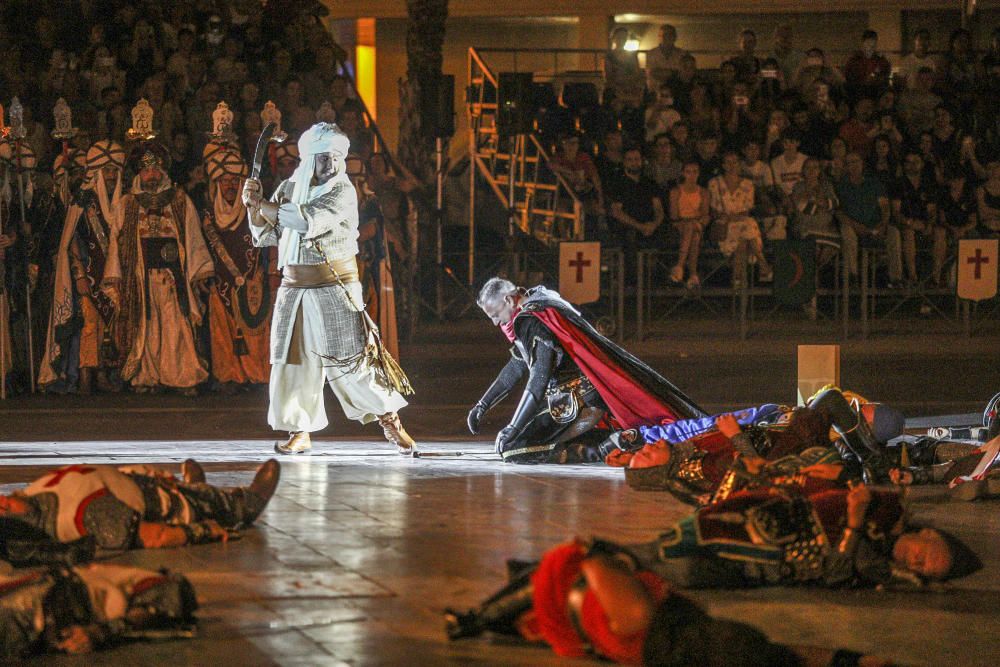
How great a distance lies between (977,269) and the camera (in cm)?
1709

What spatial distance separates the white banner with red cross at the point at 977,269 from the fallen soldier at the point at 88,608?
40.7 ft

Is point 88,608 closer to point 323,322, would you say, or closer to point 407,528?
point 407,528

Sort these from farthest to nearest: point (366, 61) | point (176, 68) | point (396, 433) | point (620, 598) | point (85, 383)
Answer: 1. point (366, 61)
2. point (176, 68)
3. point (85, 383)
4. point (396, 433)
5. point (620, 598)

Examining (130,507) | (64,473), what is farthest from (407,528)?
(64,473)

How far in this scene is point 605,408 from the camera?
10453 millimetres

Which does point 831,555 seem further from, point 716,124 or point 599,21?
point 599,21

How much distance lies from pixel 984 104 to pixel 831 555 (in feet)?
48.6

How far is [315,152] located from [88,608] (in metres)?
5.06

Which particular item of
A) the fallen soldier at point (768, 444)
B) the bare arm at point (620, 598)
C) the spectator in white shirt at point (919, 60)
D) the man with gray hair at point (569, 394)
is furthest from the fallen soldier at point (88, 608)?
the spectator in white shirt at point (919, 60)

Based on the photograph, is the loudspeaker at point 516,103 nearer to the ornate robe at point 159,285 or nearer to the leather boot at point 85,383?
the ornate robe at point 159,285

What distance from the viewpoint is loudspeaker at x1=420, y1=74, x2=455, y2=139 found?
18.3 metres

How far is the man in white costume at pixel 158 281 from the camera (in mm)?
14344

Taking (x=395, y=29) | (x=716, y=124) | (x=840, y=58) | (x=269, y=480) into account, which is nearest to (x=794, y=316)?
(x=716, y=124)

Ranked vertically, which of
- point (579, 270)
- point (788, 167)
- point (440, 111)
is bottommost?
point (579, 270)
